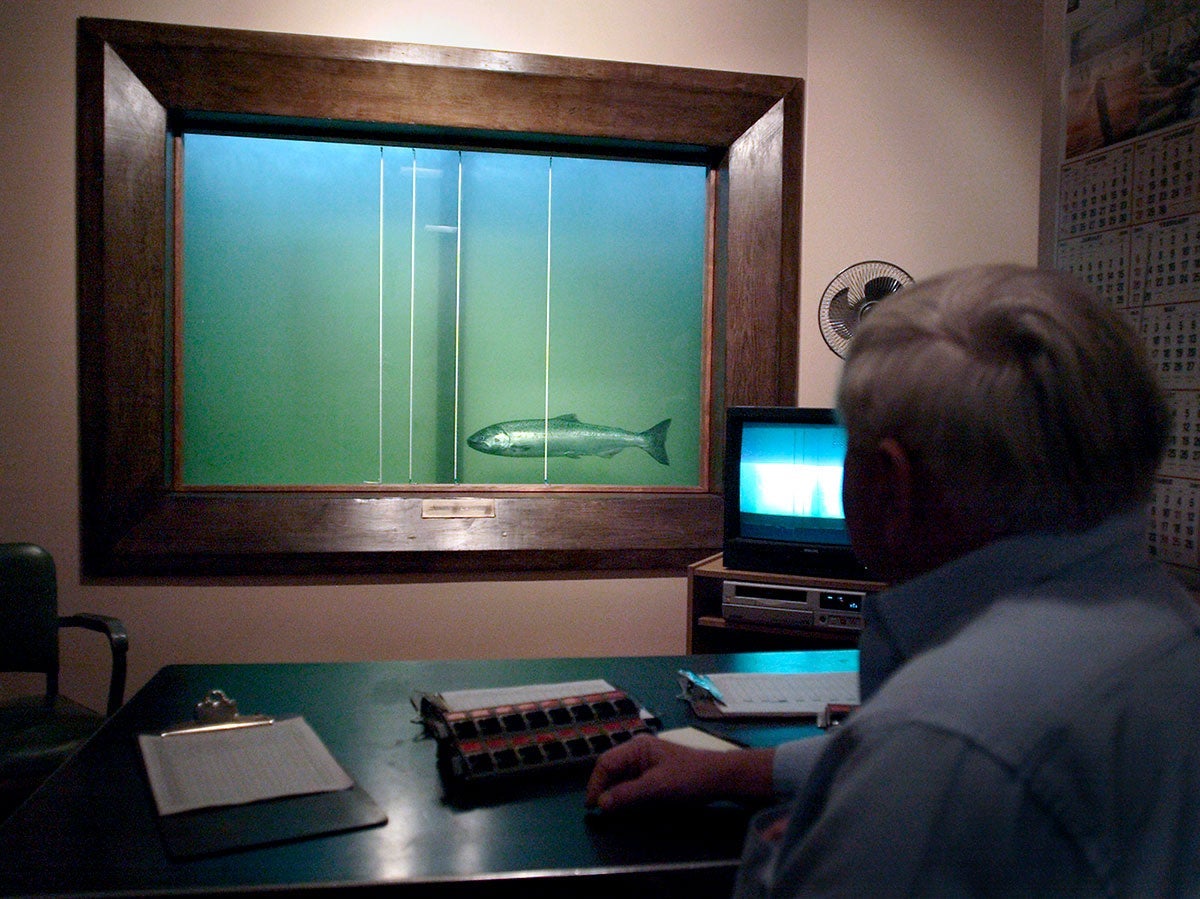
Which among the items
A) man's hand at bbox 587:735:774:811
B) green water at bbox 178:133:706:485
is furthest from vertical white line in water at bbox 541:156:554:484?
man's hand at bbox 587:735:774:811

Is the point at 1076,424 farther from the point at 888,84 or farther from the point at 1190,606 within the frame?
the point at 888,84

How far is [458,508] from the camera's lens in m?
3.39

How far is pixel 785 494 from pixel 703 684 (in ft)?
4.77

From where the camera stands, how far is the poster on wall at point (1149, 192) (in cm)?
184

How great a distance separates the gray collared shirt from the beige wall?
2.77 metres

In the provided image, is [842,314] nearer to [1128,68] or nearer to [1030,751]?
[1128,68]

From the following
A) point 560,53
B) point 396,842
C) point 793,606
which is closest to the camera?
point 396,842

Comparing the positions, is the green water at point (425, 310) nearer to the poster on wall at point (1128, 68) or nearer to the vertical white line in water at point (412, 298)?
the vertical white line in water at point (412, 298)

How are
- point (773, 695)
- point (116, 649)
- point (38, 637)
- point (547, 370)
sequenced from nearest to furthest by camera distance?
point (773, 695) → point (116, 649) → point (38, 637) → point (547, 370)

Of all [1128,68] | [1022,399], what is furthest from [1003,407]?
[1128,68]

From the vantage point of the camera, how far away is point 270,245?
3471mm

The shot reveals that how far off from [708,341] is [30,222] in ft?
7.63

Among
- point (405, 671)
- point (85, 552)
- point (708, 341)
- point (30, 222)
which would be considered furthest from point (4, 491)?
point (708, 341)

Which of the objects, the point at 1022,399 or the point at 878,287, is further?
the point at 878,287
